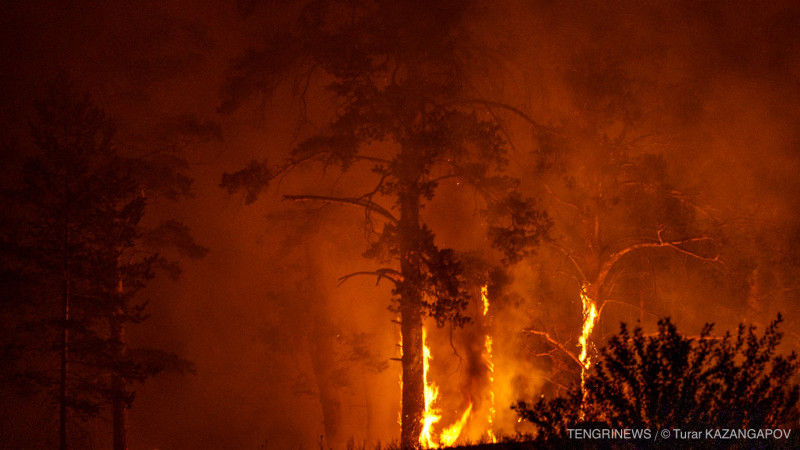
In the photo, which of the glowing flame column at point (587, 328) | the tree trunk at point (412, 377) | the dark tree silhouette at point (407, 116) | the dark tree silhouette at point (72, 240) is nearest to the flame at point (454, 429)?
the tree trunk at point (412, 377)

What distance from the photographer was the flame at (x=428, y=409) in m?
14.4

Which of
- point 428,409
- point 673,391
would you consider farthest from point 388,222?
point 673,391

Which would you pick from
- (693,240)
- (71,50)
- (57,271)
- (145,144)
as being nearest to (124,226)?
(57,271)

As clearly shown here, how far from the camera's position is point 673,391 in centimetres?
480

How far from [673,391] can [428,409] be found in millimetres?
11542

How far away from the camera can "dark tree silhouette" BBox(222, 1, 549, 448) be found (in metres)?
12.4

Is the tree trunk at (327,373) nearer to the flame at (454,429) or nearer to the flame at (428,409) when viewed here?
the flame at (454,429)

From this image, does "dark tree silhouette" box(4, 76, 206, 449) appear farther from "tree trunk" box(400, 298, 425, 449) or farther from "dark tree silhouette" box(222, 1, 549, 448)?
"tree trunk" box(400, 298, 425, 449)

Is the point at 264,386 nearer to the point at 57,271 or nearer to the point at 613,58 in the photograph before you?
the point at 57,271

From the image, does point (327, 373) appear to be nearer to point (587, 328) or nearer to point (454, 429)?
point (454, 429)

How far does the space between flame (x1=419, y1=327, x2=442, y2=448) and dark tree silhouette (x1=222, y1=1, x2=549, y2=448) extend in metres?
0.93

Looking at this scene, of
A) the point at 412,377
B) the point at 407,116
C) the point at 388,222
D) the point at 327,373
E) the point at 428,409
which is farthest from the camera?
the point at 327,373

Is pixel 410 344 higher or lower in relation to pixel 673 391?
higher

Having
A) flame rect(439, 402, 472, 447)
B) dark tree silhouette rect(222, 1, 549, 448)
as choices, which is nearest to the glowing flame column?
flame rect(439, 402, 472, 447)
